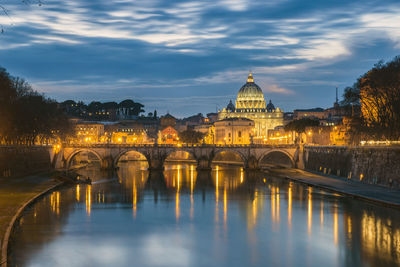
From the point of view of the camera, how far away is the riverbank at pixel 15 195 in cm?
3453

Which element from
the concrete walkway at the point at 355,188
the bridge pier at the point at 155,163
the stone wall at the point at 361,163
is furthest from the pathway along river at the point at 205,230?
the bridge pier at the point at 155,163

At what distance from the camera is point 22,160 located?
79875 mm

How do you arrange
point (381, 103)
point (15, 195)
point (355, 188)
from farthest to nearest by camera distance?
1. point (381, 103)
2. point (355, 188)
3. point (15, 195)

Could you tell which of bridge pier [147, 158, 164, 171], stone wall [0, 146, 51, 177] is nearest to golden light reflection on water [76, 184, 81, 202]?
stone wall [0, 146, 51, 177]

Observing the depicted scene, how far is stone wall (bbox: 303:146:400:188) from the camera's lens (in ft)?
193

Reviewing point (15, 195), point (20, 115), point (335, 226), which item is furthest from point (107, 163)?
point (335, 226)

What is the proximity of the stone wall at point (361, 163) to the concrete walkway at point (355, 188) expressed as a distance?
102 cm

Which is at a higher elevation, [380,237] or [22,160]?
[22,160]

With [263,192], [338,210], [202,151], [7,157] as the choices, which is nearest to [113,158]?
[202,151]

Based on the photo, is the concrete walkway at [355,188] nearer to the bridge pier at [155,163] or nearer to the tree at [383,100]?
the tree at [383,100]

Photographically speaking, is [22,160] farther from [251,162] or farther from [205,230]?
[205,230]

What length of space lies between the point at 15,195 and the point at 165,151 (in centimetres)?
5116

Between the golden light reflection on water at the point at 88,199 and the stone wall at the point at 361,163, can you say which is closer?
the golden light reflection on water at the point at 88,199

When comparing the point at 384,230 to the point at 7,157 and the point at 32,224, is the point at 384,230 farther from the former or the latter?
the point at 7,157
